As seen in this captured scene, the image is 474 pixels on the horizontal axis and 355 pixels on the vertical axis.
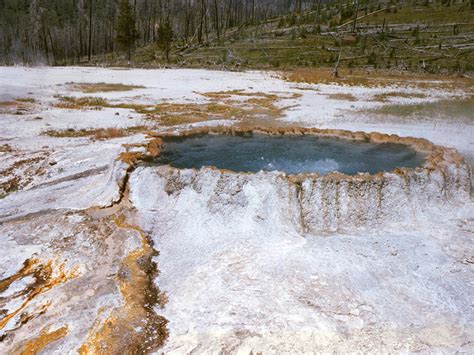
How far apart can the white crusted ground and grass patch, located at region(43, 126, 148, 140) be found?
1440mm

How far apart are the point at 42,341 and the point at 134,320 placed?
101 centimetres

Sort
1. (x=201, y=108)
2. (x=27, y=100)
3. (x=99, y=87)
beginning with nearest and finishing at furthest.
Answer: (x=201, y=108), (x=27, y=100), (x=99, y=87)

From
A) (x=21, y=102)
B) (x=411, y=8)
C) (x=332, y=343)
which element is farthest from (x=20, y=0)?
(x=332, y=343)

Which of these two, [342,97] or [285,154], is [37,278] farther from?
[342,97]

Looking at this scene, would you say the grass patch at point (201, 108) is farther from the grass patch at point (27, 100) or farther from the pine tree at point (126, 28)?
the pine tree at point (126, 28)

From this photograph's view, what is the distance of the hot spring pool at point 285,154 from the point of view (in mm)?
8633

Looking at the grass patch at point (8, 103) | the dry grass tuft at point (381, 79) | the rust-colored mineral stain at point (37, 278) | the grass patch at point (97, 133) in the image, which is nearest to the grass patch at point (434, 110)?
the dry grass tuft at point (381, 79)

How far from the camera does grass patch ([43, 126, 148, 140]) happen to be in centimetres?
1199

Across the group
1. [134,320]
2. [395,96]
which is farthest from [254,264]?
[395,96]

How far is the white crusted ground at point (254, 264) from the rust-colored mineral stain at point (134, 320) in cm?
14

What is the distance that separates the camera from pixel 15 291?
18.2ft

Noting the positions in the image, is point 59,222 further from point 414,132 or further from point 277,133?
point 414,132

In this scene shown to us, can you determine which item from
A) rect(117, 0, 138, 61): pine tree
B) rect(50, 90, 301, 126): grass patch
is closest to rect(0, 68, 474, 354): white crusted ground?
rect(50, 90, 301, 126): grass patch

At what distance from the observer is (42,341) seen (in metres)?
4.61
